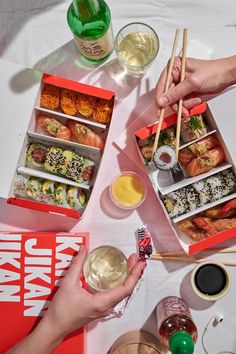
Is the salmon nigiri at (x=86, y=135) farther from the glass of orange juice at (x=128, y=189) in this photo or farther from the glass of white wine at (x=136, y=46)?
the glass of white wine at (x=136, y=46)

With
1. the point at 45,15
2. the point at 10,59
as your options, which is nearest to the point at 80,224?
the point at 10,59

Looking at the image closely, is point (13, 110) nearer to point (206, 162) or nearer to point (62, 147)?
point (62, 147)

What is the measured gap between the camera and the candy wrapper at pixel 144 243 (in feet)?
4.97

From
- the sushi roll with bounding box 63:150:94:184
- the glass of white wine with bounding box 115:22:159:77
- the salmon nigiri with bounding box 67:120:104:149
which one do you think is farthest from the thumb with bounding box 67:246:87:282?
the glass of white wine with bounding box 115:22:159:77

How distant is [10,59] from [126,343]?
1008 millimetres

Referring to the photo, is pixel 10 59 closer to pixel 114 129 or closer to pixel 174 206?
pixel 114 129

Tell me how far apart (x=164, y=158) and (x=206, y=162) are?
0.14m

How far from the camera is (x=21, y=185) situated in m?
1.46

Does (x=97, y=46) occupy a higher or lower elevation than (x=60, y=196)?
higher

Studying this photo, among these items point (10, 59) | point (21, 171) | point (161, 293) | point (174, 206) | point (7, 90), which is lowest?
point (161, 293)

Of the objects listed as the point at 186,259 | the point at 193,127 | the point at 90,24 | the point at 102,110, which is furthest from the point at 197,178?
the point at 90,24

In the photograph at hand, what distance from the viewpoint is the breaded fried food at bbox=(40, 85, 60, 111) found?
1.46 m

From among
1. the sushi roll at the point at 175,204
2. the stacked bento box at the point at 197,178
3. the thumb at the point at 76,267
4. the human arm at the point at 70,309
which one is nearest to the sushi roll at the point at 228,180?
the stacked bento box at the point at 197,178

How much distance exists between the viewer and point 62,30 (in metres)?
1.57
